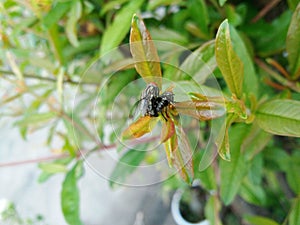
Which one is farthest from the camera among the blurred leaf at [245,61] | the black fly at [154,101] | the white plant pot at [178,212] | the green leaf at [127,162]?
the white plant pot at [178,212]

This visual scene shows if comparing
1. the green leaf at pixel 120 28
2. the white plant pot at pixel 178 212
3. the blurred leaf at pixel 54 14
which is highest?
the blurred leaf at pixel 54 14

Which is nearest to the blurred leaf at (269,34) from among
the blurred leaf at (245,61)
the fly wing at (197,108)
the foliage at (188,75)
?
the foliage at (188,75)

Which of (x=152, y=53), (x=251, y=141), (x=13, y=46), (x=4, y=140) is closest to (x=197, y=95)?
(x=152, y=53)

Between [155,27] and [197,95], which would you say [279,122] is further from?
[155,27]

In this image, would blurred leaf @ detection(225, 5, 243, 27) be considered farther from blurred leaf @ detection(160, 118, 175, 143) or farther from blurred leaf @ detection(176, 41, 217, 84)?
blurred leaf @ detection(160, 118, 175, 143)

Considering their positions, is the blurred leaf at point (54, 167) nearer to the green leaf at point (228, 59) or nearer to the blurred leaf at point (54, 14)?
the blurred leaf at point (54, 14)

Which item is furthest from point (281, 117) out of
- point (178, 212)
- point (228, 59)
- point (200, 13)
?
point (178, 212)
